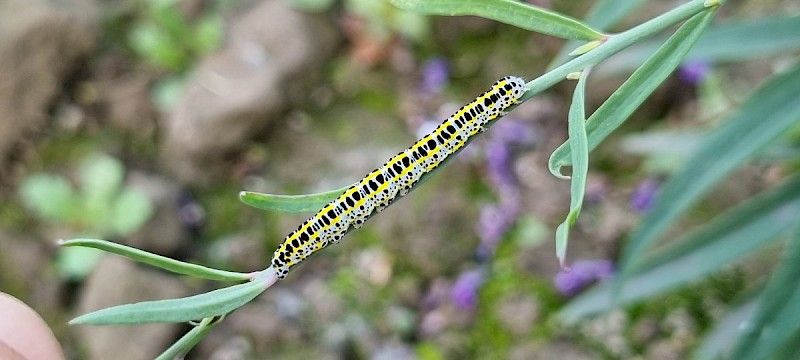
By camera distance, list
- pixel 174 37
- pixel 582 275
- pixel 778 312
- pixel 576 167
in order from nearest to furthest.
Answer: pixel 576 167 → pixel 778 312 → pixel 582 275 → pixel 174 37

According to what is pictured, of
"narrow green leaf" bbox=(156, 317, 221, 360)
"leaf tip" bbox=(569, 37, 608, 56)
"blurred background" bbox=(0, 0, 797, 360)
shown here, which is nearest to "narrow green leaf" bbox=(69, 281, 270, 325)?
"narrow green leaf" bbox=(156, 317, 221, 360)

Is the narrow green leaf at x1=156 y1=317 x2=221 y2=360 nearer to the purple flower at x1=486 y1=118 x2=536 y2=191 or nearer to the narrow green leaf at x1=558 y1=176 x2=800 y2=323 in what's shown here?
the narrow green leaf at x1=558 y1=176 x2=800 y2=323

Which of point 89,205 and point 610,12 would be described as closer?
point 610,12

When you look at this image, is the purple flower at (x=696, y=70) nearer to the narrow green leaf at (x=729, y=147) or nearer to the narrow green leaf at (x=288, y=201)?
the narrow green leaf at (x=729, y=147)

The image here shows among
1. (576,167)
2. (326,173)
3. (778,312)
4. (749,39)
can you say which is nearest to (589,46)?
(576,167)

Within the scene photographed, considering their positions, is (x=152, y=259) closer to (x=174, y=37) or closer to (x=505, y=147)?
(x=505, y=147)

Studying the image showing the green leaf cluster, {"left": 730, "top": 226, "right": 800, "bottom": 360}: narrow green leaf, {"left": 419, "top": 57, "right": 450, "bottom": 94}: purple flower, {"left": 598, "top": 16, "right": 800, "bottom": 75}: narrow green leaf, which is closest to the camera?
{"left": 730, "top": 226, "right": 800, "bottom": 360}: narrow green leaf
